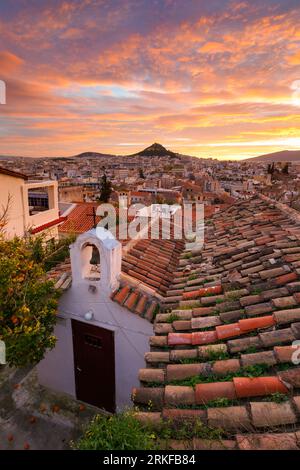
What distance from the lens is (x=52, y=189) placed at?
651 inches

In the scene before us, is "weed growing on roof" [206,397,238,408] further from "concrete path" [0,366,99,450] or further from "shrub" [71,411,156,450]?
"concrete path" [0,366,99,450]

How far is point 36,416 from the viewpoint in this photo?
6383mm

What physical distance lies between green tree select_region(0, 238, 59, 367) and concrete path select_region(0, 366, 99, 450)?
71.5 inches

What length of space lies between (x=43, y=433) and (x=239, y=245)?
6.02 meters

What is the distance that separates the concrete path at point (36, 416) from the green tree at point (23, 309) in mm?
1816

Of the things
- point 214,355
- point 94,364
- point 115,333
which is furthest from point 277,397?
point 94,364

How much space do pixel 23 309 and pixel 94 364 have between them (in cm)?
245

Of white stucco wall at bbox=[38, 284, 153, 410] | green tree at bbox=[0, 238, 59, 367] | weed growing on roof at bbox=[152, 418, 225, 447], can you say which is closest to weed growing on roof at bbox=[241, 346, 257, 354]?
weed growing on roof at bbox=[152, 418, 225, 447]

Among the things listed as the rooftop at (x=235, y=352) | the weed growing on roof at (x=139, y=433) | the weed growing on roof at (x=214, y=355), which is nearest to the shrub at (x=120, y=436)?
the weed growing on roof at (x=139, y=433)

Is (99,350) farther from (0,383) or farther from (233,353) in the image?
(233,353)

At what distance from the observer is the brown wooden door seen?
6156 mm

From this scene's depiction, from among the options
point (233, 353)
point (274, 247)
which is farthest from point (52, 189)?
point (233, 353)

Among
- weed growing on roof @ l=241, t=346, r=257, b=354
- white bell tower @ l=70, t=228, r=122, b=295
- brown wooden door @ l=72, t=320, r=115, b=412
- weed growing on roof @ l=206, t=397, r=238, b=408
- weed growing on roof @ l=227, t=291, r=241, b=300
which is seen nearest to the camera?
weed growing on roof @ l=206, t=397, r=238, b=408

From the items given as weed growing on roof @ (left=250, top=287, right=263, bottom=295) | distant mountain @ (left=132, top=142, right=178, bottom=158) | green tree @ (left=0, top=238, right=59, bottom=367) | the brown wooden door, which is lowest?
the brown wooden door
